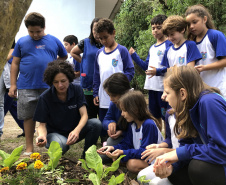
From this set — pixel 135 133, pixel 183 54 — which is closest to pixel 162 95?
pixel 135 133

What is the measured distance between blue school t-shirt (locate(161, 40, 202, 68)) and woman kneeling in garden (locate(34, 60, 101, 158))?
1078mm

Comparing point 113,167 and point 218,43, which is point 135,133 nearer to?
point 113,167

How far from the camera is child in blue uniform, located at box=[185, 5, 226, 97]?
3.10 m

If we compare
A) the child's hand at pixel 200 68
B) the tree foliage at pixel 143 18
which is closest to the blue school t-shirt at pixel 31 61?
the child's hand at pixel 200 68

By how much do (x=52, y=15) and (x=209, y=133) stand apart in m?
7.07

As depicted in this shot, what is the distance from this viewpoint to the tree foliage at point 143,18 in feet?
20.7

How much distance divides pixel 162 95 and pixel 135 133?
0.66 m

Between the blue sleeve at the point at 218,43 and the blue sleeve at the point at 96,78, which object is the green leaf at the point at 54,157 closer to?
the blue sleeve at the point at 96,78

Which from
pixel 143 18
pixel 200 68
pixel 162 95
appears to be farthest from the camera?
pixel 143 18

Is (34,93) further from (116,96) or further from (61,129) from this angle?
(116,96)

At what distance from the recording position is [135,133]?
2.83m

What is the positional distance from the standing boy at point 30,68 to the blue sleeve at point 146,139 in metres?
1.51

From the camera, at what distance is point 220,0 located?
20.4 feet

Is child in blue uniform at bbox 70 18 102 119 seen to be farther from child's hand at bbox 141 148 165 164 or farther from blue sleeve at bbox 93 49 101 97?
child's hand at bbox 141 148 165 164
